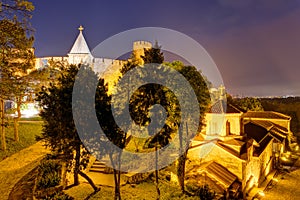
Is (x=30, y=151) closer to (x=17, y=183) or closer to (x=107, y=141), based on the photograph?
(x=17, y=183)

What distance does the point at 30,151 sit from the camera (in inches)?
686

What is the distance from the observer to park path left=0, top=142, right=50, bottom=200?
12211 mm

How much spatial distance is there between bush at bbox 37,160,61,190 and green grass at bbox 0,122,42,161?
432cm

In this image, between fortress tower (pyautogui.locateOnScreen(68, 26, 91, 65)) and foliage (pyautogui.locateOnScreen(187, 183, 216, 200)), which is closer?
foliage (pyautogui.locateOnScreen(187, 183, 216, 200))

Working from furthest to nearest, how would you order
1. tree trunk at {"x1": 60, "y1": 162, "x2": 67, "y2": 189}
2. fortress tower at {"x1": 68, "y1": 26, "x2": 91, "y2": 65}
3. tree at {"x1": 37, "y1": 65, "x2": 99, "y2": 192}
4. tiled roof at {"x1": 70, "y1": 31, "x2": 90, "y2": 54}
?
tiled roof at {"x1": 70, "y1": 31, "x2": 90, "y2": 54}
fortress tower at {"x1": 68, "y1": 26, "x2": 91, "y2": 65}
tree trunk at {"x1": 60, "y1": 162, "x2": 67, "y2": 189}
tree at {"x1": 37, "y1": 65, "x2": 99, "y2": 192}

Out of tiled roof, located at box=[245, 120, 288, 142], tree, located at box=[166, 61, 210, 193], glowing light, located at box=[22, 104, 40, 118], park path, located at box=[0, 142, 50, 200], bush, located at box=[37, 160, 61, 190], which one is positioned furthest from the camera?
tiled roof, located at box=[245, 120, 288, 142]

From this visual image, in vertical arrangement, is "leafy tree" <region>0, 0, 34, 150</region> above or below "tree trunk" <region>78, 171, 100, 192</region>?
above

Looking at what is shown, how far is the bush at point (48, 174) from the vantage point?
12557mm

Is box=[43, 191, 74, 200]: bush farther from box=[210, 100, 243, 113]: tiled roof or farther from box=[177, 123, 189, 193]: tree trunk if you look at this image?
box=[210, 100, 243, 113]: tiled roof

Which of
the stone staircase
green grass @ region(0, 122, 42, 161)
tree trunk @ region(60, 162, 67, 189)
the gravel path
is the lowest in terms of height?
the gravel path

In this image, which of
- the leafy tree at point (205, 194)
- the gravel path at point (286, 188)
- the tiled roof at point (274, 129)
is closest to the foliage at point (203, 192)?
the leafy tree at point (205, 194)

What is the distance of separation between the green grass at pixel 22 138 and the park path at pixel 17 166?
389mm

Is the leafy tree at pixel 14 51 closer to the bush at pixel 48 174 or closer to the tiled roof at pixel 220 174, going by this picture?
the bush at pixel 48 174

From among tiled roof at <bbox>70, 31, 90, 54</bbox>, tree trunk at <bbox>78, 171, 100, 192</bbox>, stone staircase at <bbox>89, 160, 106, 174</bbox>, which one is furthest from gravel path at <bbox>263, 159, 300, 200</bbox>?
tiled roof at <bbox>70, 31, 90, 54</bbox>
